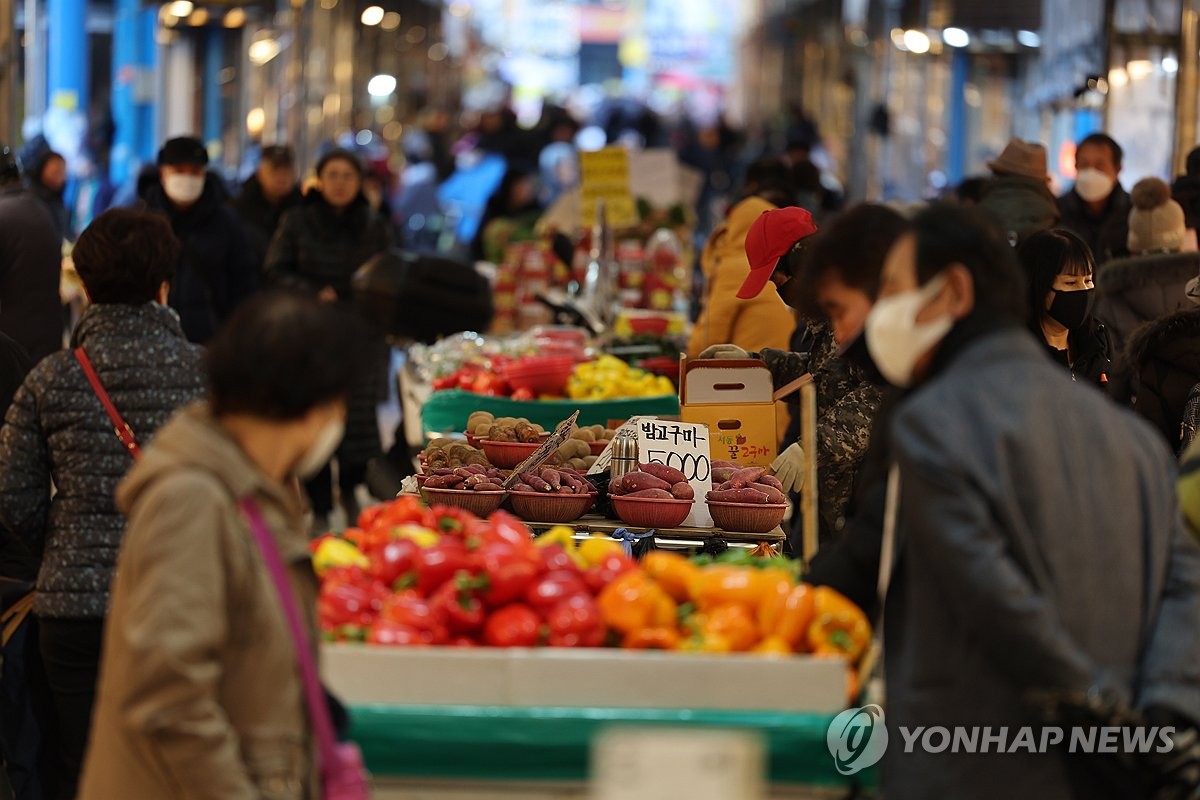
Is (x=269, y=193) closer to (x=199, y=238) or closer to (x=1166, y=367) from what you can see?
(x=199, y=238)

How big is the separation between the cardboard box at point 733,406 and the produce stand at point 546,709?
2.32m

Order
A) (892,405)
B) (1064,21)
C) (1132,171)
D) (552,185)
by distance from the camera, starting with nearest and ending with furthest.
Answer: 1. (892,405)
2. (1132,171)
3. (1064,21)
4. (552,185)

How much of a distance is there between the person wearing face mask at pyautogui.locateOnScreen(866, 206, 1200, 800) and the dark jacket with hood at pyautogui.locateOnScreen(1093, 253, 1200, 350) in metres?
4.49

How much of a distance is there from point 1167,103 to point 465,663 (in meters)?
8.93

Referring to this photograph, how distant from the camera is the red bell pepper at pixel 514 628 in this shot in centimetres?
306

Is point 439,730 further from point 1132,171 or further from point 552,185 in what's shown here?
point 552,185

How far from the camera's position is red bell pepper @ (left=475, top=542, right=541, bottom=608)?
10.3 ft

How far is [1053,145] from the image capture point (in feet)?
54.7

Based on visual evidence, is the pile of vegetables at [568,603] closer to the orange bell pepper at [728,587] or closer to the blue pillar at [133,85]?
the orange bell pepper at [728,587]

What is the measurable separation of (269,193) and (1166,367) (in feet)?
19.9

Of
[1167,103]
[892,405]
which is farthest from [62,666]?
[1167,103]

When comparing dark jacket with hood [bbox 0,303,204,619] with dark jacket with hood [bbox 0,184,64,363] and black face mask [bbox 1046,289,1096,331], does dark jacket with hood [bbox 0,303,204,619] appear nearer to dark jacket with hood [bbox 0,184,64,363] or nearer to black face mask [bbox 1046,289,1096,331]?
black face mask [bbox 1046,289,1096,331]

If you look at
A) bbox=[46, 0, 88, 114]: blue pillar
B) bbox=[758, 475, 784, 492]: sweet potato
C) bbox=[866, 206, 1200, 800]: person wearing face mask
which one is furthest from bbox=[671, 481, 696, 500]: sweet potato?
bbox=[46, 0, 88, 114]: blue pillar

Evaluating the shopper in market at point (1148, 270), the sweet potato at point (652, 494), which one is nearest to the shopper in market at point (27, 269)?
the sweet potato at point (652, 494)
